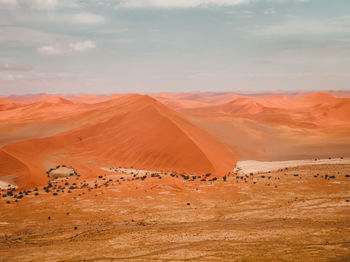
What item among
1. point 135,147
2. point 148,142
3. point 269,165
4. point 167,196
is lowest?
point 269,165

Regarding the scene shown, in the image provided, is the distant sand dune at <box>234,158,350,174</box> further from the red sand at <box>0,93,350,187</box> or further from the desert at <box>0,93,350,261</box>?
the red sand at <box>0,93,350,187</box>

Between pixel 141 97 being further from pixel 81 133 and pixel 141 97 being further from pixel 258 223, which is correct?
pixel 258 223

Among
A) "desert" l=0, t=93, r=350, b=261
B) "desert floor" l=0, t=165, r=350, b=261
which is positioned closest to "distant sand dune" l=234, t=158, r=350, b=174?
"desert" l=0, t=93, r=350, b=261

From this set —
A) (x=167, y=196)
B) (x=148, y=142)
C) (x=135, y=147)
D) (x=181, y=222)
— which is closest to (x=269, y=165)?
(x=148, y=142)

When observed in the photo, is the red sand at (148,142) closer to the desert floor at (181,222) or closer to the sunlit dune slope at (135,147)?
the sunlit dune slope at (135,147)

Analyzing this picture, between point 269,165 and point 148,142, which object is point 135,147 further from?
point 269,165

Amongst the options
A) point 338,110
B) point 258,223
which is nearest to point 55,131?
point 258,223
